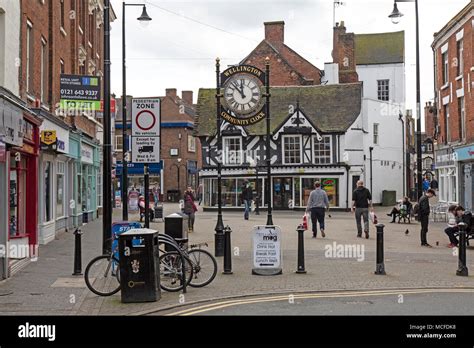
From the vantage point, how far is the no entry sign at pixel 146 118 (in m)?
13.9

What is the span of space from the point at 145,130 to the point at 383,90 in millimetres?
46860

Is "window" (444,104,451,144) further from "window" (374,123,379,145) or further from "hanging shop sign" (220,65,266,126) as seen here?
"hanging shop sign" (220,65,266,126)

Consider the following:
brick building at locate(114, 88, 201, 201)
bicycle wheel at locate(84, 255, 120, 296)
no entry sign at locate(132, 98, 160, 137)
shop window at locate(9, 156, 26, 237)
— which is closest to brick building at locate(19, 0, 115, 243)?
shop window at locate(9, 156, 26, 237)

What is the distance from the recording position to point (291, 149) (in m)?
43.3

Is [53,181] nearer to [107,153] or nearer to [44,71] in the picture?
[44,71]

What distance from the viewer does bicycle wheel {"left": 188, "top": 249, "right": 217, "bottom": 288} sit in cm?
1147

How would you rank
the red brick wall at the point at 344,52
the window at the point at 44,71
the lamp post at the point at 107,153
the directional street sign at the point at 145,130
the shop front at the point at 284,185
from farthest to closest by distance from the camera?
1. the red brick wall at the point at 344,52
2. the shop front at the point at 284,185
3. the window at the point at 44,71
4. the lamp post at the point at 107,153
5. the directional street sign at the point at 145,130

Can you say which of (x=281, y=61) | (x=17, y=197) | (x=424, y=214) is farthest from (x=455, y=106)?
(x=281, y=61)

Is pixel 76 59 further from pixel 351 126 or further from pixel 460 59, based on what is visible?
pixel 351 126

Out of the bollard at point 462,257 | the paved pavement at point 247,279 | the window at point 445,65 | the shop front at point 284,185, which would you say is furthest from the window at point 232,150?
the bollard at point 462,257

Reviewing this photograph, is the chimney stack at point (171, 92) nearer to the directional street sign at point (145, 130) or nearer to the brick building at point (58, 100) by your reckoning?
the brick building at point (58, 100)

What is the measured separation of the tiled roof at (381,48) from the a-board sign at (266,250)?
47781 millimetres

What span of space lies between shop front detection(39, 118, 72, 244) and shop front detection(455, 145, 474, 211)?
16453mm
